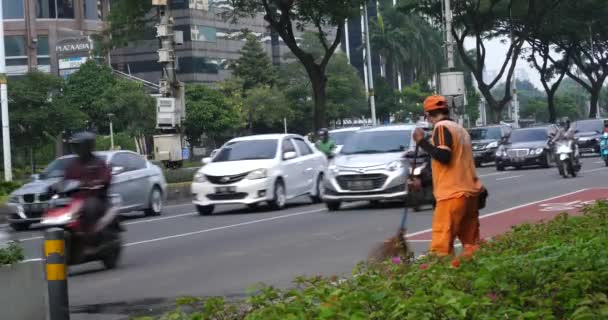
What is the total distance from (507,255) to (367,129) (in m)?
16.0

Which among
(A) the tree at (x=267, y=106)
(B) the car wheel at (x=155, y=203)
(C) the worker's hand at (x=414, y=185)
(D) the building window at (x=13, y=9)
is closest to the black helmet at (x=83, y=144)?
(C) the worker's hand at (x=414, y=185)

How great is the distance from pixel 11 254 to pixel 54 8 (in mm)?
67626

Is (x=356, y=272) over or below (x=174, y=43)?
below

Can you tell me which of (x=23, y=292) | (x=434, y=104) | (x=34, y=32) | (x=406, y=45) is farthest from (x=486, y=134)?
(x=406, y=45)

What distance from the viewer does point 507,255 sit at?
859cm

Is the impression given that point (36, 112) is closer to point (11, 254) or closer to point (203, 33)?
point (11, 254)

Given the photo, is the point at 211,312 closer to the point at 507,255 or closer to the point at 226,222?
the point at 507,255

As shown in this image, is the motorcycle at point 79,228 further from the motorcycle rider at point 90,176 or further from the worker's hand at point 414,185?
the worker's hand at point 414,185

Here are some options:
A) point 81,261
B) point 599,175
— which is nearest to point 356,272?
point 81,261

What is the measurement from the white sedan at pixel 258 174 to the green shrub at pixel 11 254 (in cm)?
1370

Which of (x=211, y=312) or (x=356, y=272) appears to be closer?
(x=211, y=312)

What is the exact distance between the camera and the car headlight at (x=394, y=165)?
74.3 feet

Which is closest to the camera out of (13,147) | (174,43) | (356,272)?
(356,272)

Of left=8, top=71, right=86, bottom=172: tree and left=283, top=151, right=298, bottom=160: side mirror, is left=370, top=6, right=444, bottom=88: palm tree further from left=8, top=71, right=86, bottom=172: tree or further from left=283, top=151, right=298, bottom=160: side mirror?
left=283, top=151, right=298, bottom=160: side mirror
